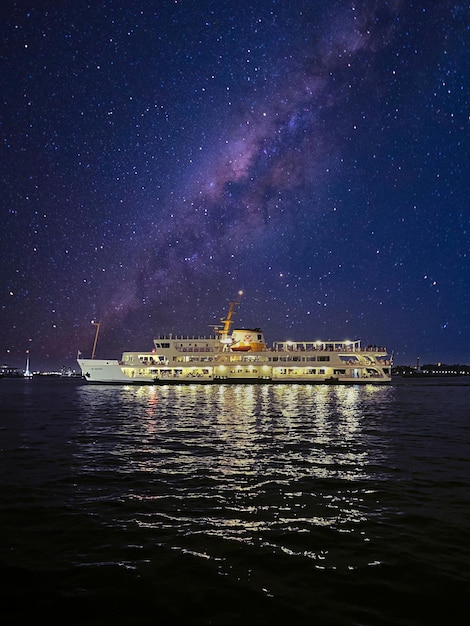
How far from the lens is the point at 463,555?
7.49 meters

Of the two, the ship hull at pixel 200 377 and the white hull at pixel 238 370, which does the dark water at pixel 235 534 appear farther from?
the white hull at pixel 238 370

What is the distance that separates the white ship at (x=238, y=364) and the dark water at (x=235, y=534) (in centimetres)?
6347

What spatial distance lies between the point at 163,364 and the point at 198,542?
76841 mm

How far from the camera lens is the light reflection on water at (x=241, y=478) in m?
8.71

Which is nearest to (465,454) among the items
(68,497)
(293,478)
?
(293,478)

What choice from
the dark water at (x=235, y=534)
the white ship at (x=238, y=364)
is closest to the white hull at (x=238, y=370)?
the white ship at (x=238, y=364)

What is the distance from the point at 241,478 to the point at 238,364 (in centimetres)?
7073

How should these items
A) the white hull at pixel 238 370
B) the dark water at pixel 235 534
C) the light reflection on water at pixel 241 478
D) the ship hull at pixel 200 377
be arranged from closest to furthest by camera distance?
the dark water at pixel 235 534
the light reflection on water at pixel 241 478
the ship hull at pixel 200 377
the white hull at pixel 238 370

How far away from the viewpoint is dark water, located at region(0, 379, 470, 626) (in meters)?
5.86

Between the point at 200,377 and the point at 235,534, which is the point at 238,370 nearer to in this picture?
the point at 200,377

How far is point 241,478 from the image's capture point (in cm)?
1306

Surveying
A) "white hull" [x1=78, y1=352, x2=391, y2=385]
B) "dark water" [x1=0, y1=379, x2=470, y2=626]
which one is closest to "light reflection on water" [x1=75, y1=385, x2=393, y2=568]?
"dark water" [x1=0, y1=379, x2=470, y2=626]

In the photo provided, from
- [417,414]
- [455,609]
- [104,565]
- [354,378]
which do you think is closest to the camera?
[455,609]

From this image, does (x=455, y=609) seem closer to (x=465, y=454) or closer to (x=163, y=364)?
(x=465, y=454)
